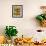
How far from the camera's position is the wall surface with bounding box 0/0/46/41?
3.79 metres

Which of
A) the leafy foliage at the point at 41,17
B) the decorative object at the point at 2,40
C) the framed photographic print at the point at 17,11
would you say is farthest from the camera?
the framed photographic print at the point at 17,11

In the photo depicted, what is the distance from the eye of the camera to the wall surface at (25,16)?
3789mm

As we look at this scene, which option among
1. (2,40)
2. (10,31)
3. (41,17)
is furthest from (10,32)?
(41,17)

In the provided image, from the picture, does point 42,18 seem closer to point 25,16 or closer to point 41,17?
point 41,17

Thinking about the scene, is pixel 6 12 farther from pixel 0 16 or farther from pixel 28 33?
pixel 28 33

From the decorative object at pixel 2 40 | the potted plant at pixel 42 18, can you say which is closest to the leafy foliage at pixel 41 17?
the potted plant at pixel 42 18

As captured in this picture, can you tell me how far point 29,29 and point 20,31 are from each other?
20 centimetres

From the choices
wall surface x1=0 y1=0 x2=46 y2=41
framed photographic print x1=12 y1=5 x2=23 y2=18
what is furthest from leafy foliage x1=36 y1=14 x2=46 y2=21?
framed photographic print x1=12 y1=5 x2=23 y2=18

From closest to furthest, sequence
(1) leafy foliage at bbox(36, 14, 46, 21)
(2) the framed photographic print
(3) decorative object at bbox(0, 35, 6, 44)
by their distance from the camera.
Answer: (3) decorative object at bbox(0, 35, 6, 44)
(1) leafy foliage at bbox(36, 14, 46, 21)
(2) the framed photographic print

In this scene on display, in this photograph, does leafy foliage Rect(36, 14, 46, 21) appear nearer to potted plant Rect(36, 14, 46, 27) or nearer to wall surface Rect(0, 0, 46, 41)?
potted plant Rect(36, 14, 46, 27)

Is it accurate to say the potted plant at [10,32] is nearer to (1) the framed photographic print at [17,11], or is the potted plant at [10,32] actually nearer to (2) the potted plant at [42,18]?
(1) the framed photographic print at [17,11]

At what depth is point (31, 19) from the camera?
379 centimetres

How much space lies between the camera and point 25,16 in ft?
12.5

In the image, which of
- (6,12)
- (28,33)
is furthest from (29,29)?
(6,12)
